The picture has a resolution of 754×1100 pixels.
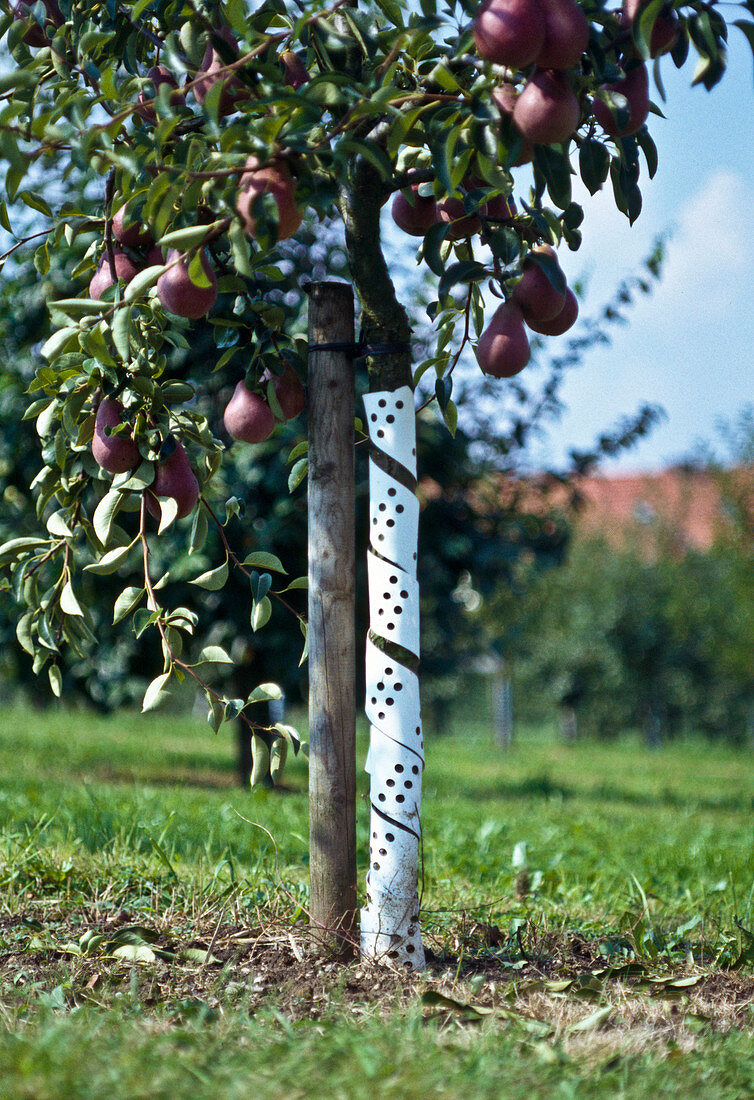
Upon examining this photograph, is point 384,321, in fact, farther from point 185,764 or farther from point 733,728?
point 733,728

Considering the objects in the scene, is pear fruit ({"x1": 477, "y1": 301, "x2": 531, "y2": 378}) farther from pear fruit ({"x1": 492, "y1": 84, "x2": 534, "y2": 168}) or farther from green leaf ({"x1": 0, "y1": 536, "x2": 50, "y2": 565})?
green leaf ({"x1": 0, "y1": 536, "x2": 50, "y2": 565})

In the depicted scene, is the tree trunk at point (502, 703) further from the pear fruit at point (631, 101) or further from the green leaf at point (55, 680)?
the pear fruit at point (631, 101)

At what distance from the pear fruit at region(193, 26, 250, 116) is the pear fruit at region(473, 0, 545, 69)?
0.44 meters

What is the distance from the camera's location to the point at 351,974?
1935 mm

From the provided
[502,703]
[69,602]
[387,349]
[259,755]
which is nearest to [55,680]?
[69,602]

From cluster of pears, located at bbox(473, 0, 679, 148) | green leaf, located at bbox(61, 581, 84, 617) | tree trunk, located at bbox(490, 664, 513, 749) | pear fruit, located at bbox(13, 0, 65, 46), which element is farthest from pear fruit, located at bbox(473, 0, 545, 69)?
tree trunk, located at bbox(490, 664, 513, 749)

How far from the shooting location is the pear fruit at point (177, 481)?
2.00 metres

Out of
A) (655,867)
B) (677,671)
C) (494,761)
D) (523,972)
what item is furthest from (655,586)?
(523,972)

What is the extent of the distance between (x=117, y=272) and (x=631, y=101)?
1.02m

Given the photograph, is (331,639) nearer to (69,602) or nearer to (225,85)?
(69,602)

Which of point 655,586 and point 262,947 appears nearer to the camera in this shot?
point 262,947

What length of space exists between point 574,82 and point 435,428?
478 centimetres

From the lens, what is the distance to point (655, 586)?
20406 mm

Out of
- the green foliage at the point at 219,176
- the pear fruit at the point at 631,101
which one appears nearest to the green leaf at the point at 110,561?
the green foliage at the point at 219,176
